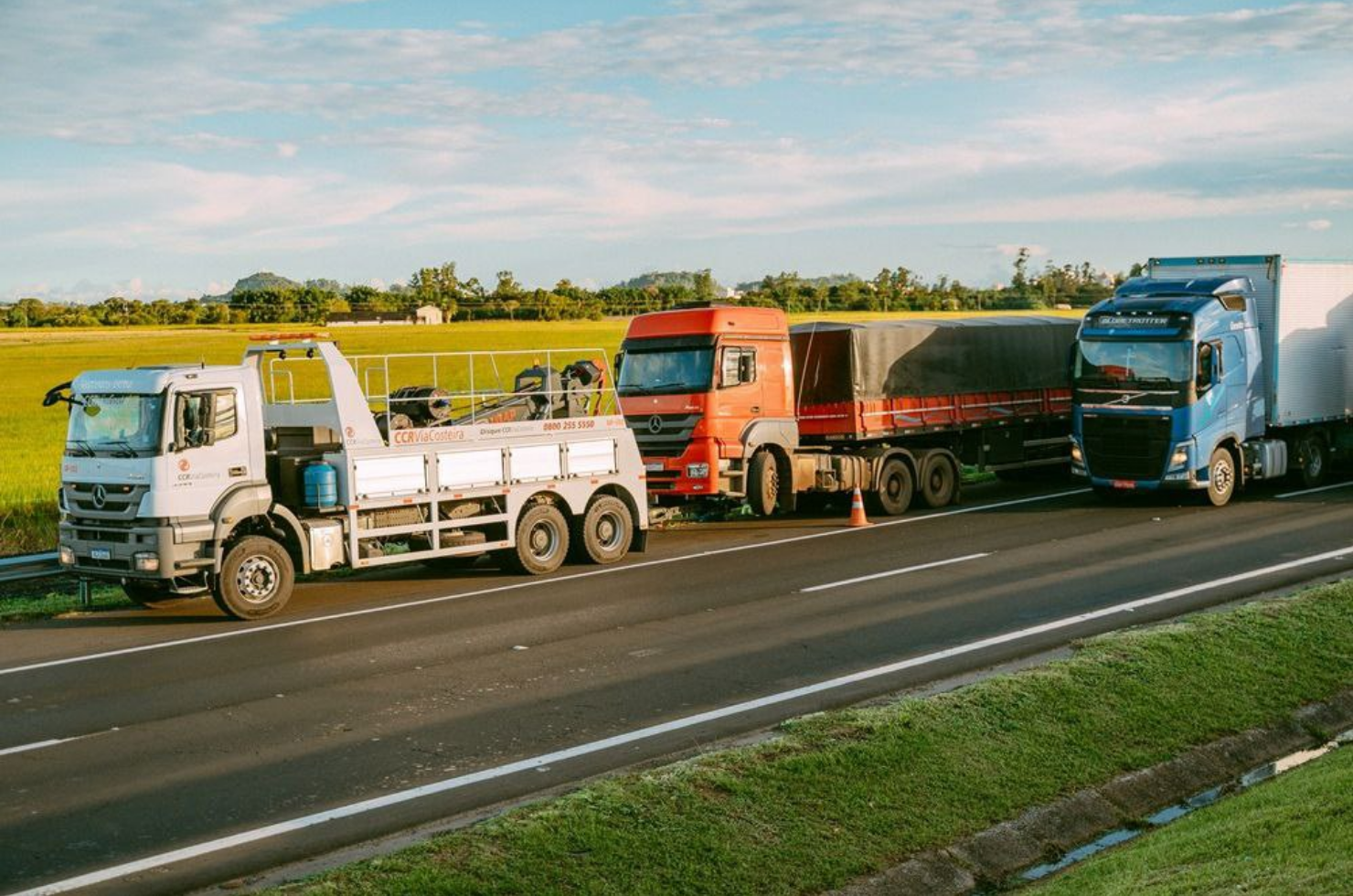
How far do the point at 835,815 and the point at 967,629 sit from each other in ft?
20.7

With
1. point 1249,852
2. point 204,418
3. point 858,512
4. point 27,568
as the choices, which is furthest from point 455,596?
point 1249,852

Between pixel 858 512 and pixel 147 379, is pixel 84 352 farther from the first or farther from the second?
pixel 147 379

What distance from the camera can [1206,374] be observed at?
24562 millimetres

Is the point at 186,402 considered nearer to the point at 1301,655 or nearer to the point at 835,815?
the point at 835,815

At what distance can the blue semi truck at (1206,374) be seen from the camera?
24516mm

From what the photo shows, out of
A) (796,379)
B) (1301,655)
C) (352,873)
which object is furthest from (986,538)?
(352,873)

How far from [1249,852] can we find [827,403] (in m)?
17.9

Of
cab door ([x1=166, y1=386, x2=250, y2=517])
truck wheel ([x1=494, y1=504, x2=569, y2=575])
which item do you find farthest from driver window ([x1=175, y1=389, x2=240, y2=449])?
truck wheel ([x1=494, y1=504, x2=569, y2=575])

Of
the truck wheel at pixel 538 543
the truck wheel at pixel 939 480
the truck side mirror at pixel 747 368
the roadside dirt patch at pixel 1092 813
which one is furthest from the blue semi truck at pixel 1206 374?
the roadside dirt patch at pixel 1092 813

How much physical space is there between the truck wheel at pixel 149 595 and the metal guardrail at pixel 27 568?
158 centimetres

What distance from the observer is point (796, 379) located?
25531 millimetres

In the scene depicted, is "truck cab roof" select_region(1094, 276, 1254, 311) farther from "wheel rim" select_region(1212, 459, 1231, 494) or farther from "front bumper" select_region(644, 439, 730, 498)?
"front bumper" select_region(644, 439, 730, 498)

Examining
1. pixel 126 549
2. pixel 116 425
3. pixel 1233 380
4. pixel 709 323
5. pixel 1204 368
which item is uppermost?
pixel 709 323

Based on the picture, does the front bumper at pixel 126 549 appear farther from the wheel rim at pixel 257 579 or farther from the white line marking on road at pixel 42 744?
the white line marking on road at pixel 42 744
